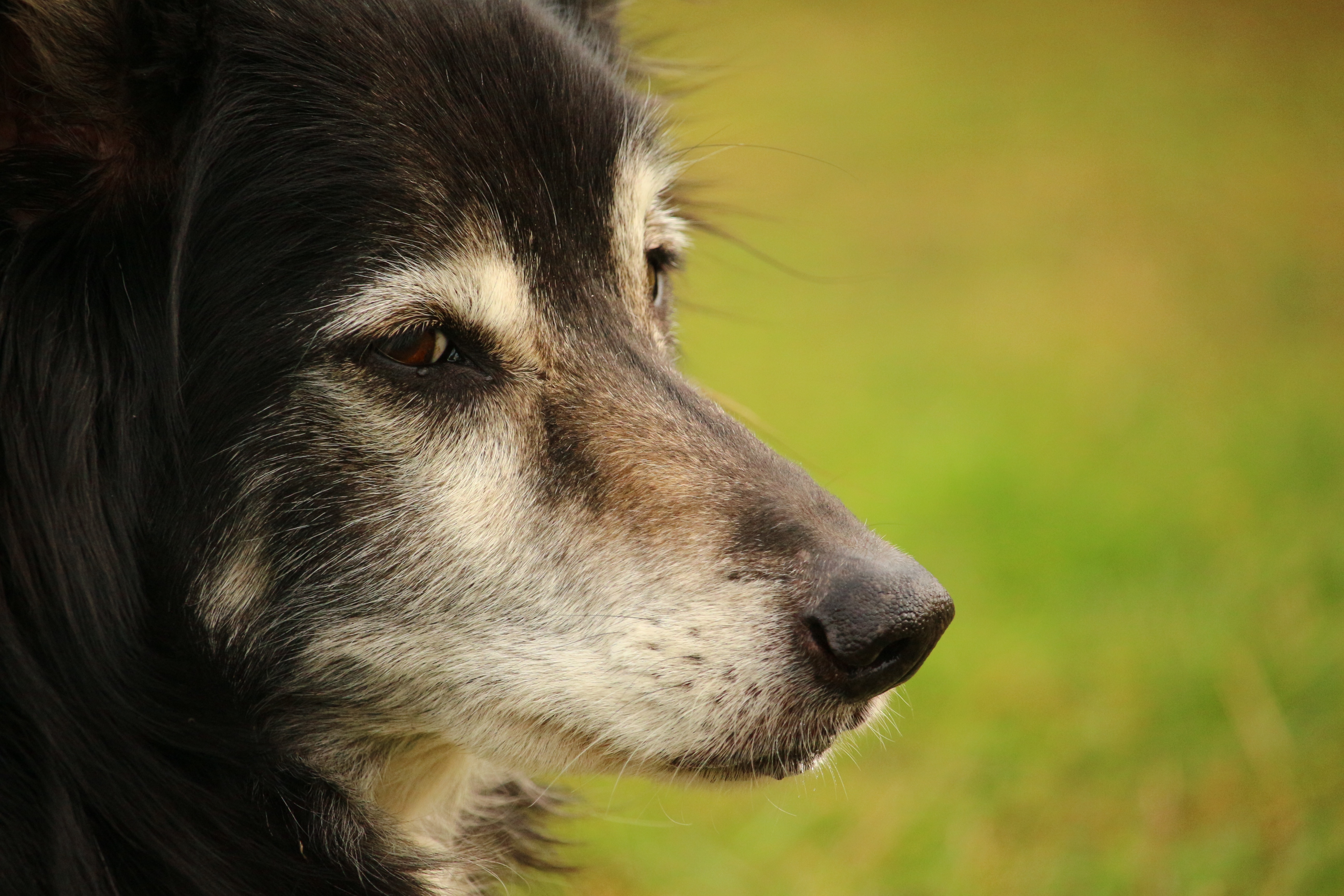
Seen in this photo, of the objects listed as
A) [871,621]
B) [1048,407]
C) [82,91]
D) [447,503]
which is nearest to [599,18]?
[82,91]

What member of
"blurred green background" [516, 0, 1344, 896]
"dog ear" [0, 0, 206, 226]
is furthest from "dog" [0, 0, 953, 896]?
"blurred green background" [516, 0, 1344, 896]

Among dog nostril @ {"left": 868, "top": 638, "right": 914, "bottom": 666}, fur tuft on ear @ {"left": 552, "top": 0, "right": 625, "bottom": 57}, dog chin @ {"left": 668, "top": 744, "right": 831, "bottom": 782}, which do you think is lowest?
dog chin @ {"left": 668, "top": 744, "right": 831, "bottom": 782}

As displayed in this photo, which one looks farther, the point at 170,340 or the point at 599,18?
the point at 599,18

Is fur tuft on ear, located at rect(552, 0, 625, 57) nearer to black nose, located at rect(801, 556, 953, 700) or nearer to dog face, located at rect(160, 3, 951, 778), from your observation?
dog face, located at rect(160, 3, 951, 778)

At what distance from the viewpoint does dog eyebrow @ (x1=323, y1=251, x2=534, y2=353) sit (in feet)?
7.61

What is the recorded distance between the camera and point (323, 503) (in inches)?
91.5

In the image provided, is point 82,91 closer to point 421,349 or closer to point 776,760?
point 421,349

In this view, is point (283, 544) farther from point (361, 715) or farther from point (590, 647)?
point (590, 647)

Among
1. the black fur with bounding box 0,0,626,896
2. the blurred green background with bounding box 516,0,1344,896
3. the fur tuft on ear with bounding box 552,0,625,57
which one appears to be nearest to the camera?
the black fur with bounding box 0,0,626,896

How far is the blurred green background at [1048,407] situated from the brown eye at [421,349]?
3.17ft

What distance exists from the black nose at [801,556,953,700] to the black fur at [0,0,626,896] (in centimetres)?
97

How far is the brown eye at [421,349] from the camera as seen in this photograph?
7.81 feet

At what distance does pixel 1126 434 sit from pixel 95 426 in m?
5.73

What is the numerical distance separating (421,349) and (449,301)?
0.35ft
